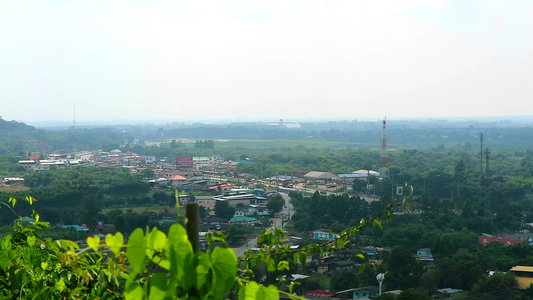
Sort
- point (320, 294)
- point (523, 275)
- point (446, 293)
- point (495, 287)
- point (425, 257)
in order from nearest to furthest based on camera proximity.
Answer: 1. point (320, 294)
2. point (495, 287)
3. point (446, 293)
4. point (523, 275)
5. point (425, 257)

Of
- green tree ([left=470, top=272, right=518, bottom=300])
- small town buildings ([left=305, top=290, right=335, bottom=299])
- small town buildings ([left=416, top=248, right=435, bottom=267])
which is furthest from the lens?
small town buildings ([left=416, top=248, right=435, bottom=267])

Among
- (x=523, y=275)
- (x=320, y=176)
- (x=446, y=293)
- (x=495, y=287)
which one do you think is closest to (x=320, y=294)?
(x=446, y=293)

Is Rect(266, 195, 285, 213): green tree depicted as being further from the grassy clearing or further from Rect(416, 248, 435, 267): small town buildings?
Rect(416, 248, 435, 267): small town buildings

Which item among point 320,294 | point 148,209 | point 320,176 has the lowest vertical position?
point 320,176

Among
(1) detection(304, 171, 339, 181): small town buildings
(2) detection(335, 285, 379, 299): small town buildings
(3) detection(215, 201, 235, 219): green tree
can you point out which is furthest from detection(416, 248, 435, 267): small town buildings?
(1) detection(304, 171, 339, 181): small town buildings

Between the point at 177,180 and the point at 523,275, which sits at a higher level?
the point at 523,275

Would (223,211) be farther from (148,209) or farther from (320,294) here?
(320,294)

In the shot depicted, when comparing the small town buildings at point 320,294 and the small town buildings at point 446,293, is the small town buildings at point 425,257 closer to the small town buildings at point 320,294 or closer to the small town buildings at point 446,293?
the small town buildings at point 446,293

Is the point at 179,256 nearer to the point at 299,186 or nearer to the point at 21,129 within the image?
the point at 299,186

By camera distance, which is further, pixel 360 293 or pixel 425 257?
pixel 425 257

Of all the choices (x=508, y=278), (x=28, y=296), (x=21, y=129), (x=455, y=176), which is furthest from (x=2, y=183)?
(x=21, y=129)

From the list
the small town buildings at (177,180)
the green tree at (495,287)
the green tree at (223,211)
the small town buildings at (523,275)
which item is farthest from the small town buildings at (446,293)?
the small town buildings at (177,180)

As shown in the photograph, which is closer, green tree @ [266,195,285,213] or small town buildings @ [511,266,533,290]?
small town buildings @ [511,266,533,290]
